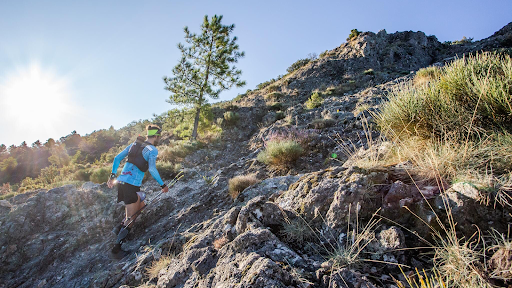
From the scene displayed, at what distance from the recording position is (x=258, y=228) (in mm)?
2467

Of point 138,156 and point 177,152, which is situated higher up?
point 138,156

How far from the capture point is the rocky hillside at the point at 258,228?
1.81 m

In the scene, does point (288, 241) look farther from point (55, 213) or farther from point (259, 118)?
point (259, 118)

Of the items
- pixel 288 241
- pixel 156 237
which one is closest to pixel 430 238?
pixel 288 241

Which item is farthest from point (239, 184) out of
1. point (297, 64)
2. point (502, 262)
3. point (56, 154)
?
point (297, 64)

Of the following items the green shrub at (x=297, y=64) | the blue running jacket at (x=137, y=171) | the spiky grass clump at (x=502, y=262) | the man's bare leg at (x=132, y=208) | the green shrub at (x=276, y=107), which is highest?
the green shrub at (x=297, y=64)

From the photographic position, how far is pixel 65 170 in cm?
1286

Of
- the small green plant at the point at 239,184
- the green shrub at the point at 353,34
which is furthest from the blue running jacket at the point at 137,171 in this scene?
the green shrub at the point at 353,34

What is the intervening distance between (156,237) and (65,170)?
39.9 ft

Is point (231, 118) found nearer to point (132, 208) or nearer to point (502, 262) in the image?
point (132, 208)

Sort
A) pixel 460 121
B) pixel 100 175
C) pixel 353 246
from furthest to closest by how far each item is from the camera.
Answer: pixel 100 175, pixel 460 121, pixel 353 246

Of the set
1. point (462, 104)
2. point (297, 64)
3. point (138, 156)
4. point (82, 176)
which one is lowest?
point (462, 104)

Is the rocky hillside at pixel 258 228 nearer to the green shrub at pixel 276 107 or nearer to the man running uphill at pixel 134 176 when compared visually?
the man running uphill at pixel 134 176

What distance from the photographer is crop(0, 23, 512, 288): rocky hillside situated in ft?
5.95
